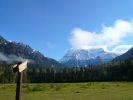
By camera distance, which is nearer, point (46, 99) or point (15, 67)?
point (15, 67)

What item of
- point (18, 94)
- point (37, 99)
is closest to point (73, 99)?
point (37, 99)

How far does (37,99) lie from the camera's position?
2037 inches

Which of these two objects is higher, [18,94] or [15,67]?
[15,67]

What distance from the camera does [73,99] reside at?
49312 mm

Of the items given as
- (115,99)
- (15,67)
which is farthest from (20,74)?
(115,99)

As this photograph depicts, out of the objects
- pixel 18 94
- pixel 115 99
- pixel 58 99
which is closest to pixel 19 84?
pixel 18 94

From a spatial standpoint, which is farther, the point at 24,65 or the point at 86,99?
the point at 86,99

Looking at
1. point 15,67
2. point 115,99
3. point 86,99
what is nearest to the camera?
Result: point 15,67

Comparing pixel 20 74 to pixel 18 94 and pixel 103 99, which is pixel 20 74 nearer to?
pixel 18 94

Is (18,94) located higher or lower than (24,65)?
lower

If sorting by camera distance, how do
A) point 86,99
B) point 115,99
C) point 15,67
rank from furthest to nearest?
point 86,99, point 115,99, point 15,67

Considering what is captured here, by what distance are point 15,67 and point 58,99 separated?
37.3 m

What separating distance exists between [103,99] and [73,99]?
4.76 metres

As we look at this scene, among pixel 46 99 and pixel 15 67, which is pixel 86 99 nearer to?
pixel 46 99
